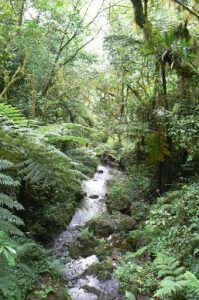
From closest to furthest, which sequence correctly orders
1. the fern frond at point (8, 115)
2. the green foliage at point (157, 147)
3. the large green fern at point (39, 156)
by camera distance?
the large green fern at point (39, 156)
the fern frond at point (8, 115)
the green foliage at point (157, 147)

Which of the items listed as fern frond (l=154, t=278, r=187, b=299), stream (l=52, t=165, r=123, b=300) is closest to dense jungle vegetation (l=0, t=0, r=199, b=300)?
fern frond (l=154, t=278, r=187, b=299)

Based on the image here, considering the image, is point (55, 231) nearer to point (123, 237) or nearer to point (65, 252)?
point (65, 252)

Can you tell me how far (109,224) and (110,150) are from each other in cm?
670

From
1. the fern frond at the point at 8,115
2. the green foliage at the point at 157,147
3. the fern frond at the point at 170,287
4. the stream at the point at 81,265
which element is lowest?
the stream at the point at 81,265

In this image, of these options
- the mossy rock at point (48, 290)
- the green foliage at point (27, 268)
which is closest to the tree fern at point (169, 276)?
the mossy rock at point (48, 290)

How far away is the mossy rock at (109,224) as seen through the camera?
6.45 m

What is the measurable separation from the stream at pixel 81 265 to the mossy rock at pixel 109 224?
0.30m

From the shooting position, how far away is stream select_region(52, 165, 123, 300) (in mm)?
4688

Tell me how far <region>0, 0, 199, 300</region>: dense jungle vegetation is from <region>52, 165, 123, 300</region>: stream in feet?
0.55

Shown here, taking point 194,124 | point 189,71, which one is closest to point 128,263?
point 194,124

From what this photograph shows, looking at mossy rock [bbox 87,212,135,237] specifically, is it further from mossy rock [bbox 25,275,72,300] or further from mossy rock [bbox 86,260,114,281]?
mossy rock [bbox 25,275,72,300]

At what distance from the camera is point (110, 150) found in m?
13.1

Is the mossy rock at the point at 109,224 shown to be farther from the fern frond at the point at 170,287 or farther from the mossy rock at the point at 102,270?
the fern frond at the point at 170,287

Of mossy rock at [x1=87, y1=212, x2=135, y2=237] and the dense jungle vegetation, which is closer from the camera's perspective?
the dense jungle vegetation
